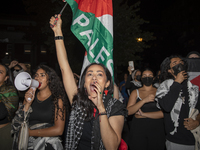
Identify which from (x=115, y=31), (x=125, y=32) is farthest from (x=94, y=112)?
(x=125, y=32)

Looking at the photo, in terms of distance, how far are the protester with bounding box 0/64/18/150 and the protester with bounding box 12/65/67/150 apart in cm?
40

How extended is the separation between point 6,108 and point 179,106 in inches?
117

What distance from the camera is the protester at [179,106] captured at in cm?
256

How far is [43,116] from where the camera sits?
2695 mm

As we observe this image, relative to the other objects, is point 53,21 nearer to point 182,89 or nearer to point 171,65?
point 171,65

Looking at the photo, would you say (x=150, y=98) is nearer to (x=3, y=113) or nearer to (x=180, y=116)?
(x=180, y=116)

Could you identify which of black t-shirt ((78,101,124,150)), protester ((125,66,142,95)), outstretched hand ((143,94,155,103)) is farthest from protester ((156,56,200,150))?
protester ((125,66,142,95))

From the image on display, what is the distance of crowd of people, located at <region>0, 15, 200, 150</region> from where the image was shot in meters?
1.81

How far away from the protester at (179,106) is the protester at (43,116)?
5.67 feet

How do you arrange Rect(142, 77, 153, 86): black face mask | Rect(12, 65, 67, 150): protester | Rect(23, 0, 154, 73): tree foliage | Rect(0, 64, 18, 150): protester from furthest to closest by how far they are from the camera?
Rect(23, 0, 154, 73): tree foliage, Rect(142, 77, 153, 86): black face mask, Rect(0, 64, 18, 150): protester, Rect(12, 65, 67, 150): protester

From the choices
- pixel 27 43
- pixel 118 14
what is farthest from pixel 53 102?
pixel 27 43

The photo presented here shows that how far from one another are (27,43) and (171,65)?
3294cm

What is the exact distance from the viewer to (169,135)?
2742mm

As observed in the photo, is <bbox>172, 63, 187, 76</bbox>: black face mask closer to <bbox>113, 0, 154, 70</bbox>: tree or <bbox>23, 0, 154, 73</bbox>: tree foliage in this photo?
<bbox>23, 0, 154, 73</bbox>: tree foliage
